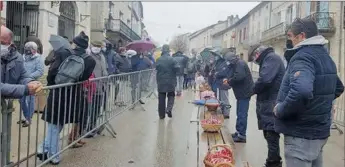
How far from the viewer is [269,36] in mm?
Result: 36781

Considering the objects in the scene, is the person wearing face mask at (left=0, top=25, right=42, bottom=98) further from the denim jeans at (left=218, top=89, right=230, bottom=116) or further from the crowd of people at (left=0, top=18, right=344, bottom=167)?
the denim jeans at (left=218, top=89, right=230, bottom=116)

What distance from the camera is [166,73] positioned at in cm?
987

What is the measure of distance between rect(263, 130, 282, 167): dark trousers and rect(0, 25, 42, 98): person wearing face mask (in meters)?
3.09

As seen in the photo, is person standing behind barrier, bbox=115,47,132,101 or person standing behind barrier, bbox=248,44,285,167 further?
person standing behind barrier, bbox=115,47,132,101

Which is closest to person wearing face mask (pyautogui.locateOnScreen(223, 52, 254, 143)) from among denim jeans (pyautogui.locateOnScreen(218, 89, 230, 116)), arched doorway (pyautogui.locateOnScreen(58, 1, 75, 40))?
denim jeans (pyautogui.locateOnScreen(218, 89, 230, 116))

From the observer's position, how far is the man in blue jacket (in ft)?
11.5

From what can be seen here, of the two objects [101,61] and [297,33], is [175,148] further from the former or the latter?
[297,33]

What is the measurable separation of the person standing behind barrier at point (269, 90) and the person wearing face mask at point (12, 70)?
2881mm

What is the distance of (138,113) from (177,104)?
8.28 feet

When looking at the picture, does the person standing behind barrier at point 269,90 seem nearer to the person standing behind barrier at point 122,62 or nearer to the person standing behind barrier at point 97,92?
the person standing behind barrier at point 97,92

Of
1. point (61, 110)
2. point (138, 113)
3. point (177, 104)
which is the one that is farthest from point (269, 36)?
point (61, 110)

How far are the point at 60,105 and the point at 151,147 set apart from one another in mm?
1936

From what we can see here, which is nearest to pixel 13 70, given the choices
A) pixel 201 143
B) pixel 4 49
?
pixel 4 49

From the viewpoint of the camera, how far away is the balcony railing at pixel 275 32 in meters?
32.3
